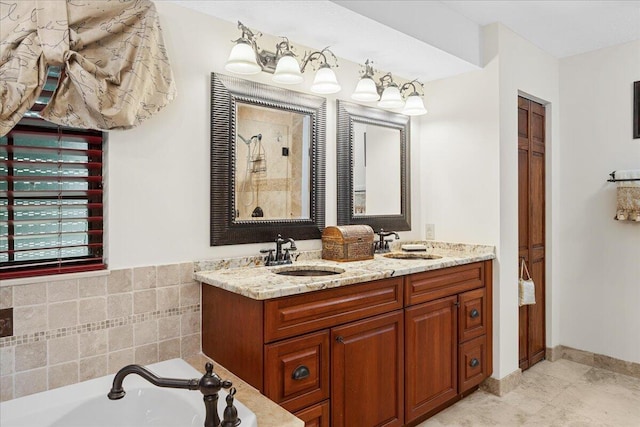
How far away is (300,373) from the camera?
175 cm

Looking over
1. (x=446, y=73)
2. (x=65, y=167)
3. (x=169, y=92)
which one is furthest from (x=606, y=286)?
(x=65, y=167)

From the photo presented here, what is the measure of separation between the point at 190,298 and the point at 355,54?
1.75 meters

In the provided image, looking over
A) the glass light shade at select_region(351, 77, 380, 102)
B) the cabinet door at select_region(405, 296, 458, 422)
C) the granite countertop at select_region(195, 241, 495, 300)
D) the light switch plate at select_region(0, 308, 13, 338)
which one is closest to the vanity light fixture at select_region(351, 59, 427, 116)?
the glass light shade at select_region(351, 77, 380, 102)

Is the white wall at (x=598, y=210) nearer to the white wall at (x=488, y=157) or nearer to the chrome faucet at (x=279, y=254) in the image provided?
the white wall at (x=488, y=157)

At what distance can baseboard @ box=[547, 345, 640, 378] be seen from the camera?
309 cm

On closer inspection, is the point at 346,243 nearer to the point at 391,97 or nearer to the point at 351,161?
the point at 351,161

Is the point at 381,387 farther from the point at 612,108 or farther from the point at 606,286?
the point at 612,108

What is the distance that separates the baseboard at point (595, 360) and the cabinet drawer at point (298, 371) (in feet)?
8.28

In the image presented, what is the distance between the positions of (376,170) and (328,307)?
1384mm

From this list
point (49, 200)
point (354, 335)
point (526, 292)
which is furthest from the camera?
point (526, 292)

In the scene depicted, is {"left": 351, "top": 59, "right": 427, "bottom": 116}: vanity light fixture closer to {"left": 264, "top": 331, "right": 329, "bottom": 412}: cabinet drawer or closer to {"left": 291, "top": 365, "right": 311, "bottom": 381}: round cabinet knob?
{"left": 264, "top": 331, "right": 329, "bottom": 412}: cabinet drawer

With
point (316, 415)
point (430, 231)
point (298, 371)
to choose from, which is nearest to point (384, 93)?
point (430, 231)

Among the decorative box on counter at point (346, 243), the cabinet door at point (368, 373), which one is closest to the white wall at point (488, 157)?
the decorative box on counter at point (346, 243)

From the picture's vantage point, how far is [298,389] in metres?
1.74
